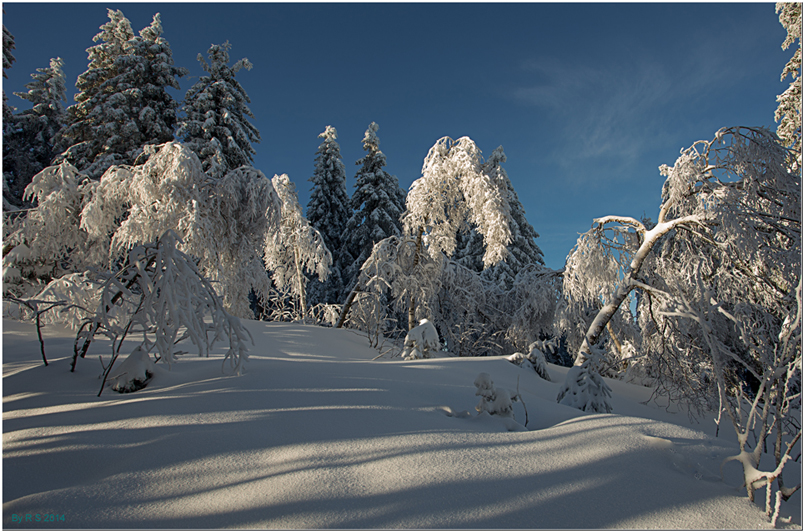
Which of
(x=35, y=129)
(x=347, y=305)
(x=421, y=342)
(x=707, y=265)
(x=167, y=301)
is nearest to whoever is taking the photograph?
(x=167, y=301)

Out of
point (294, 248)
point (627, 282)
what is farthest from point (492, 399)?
point (294, 248)

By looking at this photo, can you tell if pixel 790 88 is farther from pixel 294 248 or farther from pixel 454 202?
pixel 294 248

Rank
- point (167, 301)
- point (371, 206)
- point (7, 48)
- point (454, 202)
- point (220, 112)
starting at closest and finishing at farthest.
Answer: point (167, 301) → point (454, 202) → point (7, 48) → point (220, 112) → point (371, 206)

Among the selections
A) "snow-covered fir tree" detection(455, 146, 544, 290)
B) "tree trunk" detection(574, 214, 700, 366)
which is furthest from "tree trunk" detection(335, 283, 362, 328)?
"snow-covered fir tree" detection(455, 146, 544, 290)

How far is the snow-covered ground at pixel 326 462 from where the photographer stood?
1643mm

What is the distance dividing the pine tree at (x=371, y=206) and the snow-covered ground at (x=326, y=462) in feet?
45.9

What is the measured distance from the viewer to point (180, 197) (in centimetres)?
623

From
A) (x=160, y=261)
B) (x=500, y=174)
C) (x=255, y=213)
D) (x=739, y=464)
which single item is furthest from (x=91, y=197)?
(x=739, y=464)

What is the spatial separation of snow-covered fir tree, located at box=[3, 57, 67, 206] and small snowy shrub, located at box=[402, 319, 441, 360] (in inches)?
686

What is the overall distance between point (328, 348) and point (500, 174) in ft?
15.4

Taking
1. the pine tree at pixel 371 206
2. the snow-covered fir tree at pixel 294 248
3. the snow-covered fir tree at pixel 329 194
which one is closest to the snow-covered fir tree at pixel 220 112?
the snow-covered fir tree at pixel 294 248

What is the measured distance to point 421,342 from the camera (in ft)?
18.9

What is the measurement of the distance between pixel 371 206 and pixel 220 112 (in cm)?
766

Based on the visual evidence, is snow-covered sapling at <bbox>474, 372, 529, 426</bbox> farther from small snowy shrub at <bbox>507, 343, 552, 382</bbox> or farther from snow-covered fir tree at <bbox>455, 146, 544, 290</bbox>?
snow-covered fir tree at <bbox>455, 146, 544, 290</bbox>
